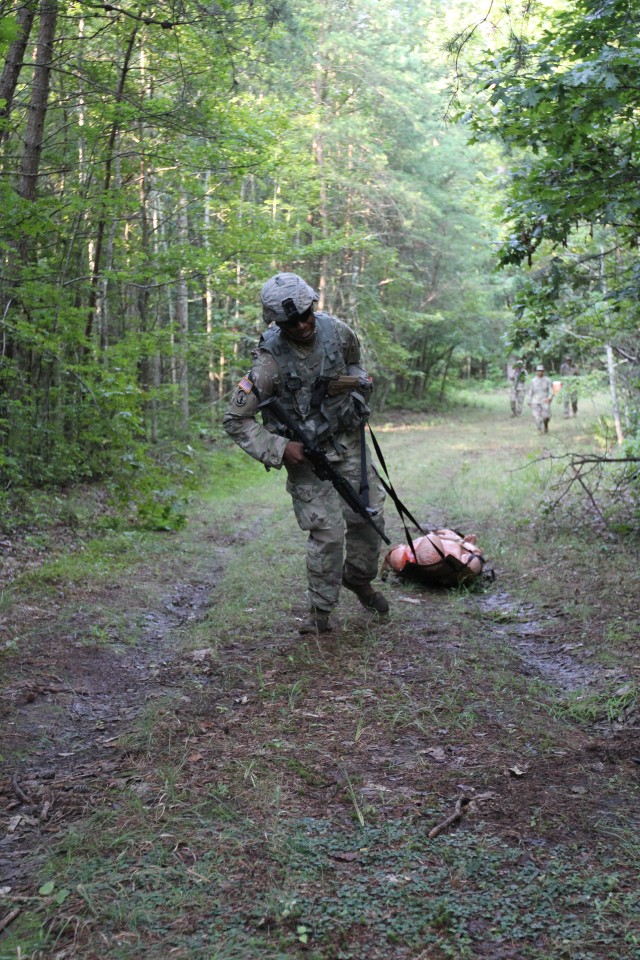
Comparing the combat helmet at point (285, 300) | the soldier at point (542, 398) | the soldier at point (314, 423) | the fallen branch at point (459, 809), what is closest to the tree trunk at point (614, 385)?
the soldier at point (542, 398)

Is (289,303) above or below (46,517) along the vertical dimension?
above

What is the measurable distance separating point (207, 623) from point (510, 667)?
91.1 inches

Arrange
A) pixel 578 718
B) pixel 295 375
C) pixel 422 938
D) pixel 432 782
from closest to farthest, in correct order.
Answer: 1. pixel 422 938
2. pixel 432 782
3. pixel 578 718
4. pixel 295 375

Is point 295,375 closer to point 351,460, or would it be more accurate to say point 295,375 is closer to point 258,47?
point 351,460

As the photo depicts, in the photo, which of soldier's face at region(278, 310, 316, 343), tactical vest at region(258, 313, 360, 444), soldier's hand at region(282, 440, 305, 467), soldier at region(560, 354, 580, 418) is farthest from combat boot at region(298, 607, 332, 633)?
soldier at region(560, 354, 580, 418)

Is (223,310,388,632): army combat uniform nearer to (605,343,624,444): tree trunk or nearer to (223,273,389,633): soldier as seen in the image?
(223,273,389,633): soldier

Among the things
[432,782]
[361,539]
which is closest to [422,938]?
[432,782]

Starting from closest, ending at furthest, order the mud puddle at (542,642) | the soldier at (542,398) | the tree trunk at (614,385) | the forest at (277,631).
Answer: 1. the forest at (277,631)
2. the mud puddle at (542,642)
3. the tree trunk at (614,385)
4. the soldier at (542,398)

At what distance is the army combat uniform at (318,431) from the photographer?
5.04 meters

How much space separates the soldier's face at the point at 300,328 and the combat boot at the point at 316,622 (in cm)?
180

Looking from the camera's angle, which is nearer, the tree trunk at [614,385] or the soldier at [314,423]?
the soldier at [314,423]

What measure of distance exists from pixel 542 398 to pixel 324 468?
55.8 ft

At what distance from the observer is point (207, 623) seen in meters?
5.97

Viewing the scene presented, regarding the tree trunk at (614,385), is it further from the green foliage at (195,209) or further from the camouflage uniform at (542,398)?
the camouflage uniform at (542,398)
